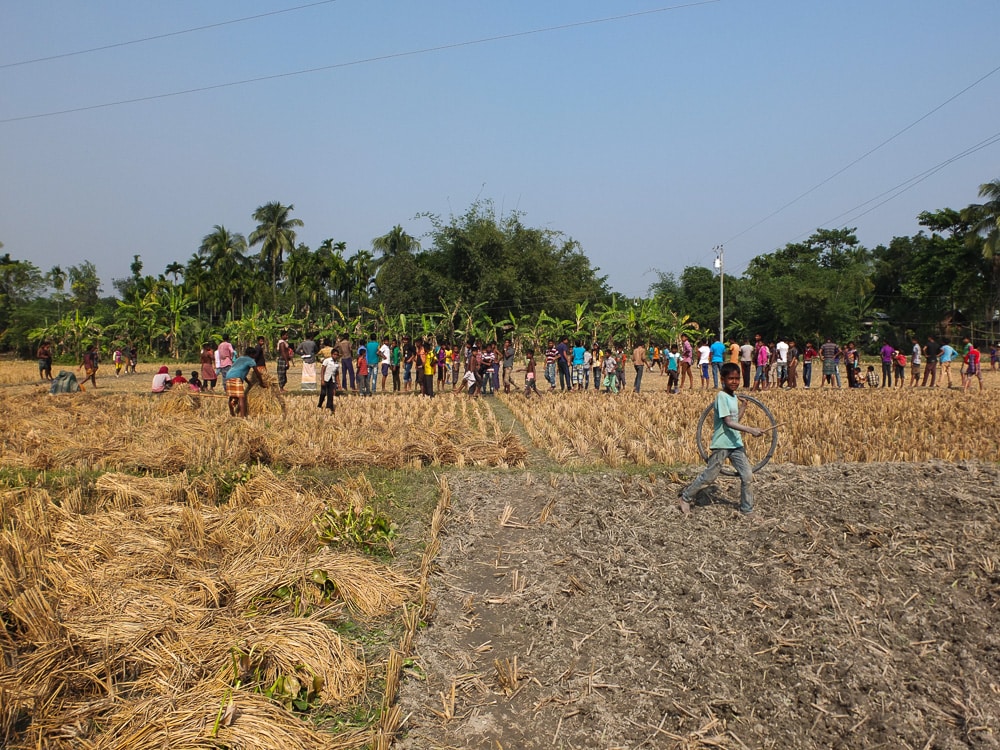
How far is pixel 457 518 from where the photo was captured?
26.5 ft

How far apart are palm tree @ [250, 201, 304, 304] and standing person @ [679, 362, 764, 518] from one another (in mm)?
58667

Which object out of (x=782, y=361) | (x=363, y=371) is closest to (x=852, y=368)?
(x=782, y=361)

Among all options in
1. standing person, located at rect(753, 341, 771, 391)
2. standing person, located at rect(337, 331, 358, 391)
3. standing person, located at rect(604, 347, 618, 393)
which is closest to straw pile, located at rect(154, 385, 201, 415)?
standing person, located at rect(337, 331, 358, 391)

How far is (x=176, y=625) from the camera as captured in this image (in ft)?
16.5

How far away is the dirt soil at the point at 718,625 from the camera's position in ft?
14.5

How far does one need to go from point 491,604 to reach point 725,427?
3.29m

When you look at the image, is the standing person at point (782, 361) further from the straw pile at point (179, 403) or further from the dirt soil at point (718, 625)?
the straw pile at point (179, 403)

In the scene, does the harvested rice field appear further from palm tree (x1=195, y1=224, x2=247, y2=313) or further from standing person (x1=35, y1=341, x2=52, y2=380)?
palm tree (x1=195, y1=224, x2=247, y2=313)

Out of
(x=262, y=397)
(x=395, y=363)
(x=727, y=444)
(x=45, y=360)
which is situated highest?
(x=45, y=360)

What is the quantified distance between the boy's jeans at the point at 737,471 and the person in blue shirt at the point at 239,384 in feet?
27.5

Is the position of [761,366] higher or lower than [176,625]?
higher

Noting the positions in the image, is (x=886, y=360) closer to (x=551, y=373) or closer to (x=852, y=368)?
(x=852, y=368)

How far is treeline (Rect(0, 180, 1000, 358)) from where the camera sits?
4112cm

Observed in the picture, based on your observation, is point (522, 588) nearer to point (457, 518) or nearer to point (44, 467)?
point (457, 518)
